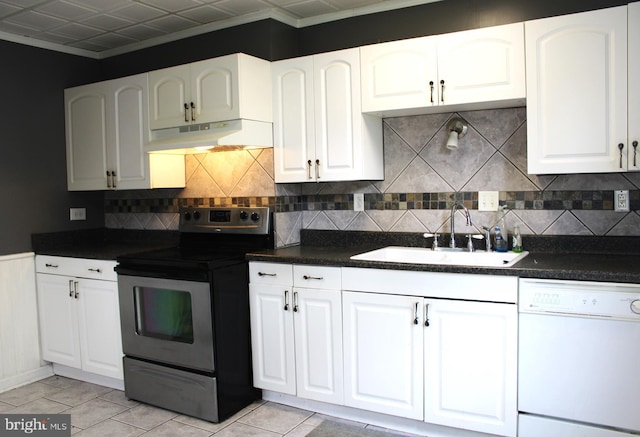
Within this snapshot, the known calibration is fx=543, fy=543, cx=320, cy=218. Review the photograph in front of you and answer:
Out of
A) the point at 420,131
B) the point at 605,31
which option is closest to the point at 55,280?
the point at 420,131

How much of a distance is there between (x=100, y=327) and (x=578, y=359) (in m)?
2.68

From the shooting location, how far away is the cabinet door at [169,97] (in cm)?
328

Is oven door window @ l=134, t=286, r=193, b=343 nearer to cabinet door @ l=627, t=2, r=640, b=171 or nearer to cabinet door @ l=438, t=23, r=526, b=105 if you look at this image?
cabinet door @ l=438, t=23, r=526, b=105

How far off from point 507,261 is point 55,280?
281 centimetres

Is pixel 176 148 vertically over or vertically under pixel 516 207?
over

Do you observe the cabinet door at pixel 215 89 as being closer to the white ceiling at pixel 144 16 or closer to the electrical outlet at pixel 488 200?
the white ceiling at pixel 144 16

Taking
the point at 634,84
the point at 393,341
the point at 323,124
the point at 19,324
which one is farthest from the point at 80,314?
the point at 634,84

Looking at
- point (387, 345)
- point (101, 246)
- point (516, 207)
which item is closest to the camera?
point (387, 345)

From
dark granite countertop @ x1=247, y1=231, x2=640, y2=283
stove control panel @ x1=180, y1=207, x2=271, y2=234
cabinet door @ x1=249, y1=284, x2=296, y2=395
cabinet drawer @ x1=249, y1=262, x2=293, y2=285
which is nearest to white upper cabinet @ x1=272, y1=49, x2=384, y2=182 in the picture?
stove control panel @ x1=180, y1=207, x2=271, y2=234

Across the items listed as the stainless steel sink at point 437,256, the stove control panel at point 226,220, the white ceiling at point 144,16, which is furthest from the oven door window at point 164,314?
the white ceiling at point 144,16

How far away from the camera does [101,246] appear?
384cm

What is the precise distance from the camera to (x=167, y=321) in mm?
3018

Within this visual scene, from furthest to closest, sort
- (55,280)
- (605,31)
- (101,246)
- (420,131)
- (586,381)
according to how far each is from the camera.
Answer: (101,246)
(55,280)
(420,131)
(605,31)
(586,381)

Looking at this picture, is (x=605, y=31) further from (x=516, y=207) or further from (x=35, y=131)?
(x=35, y=131)
